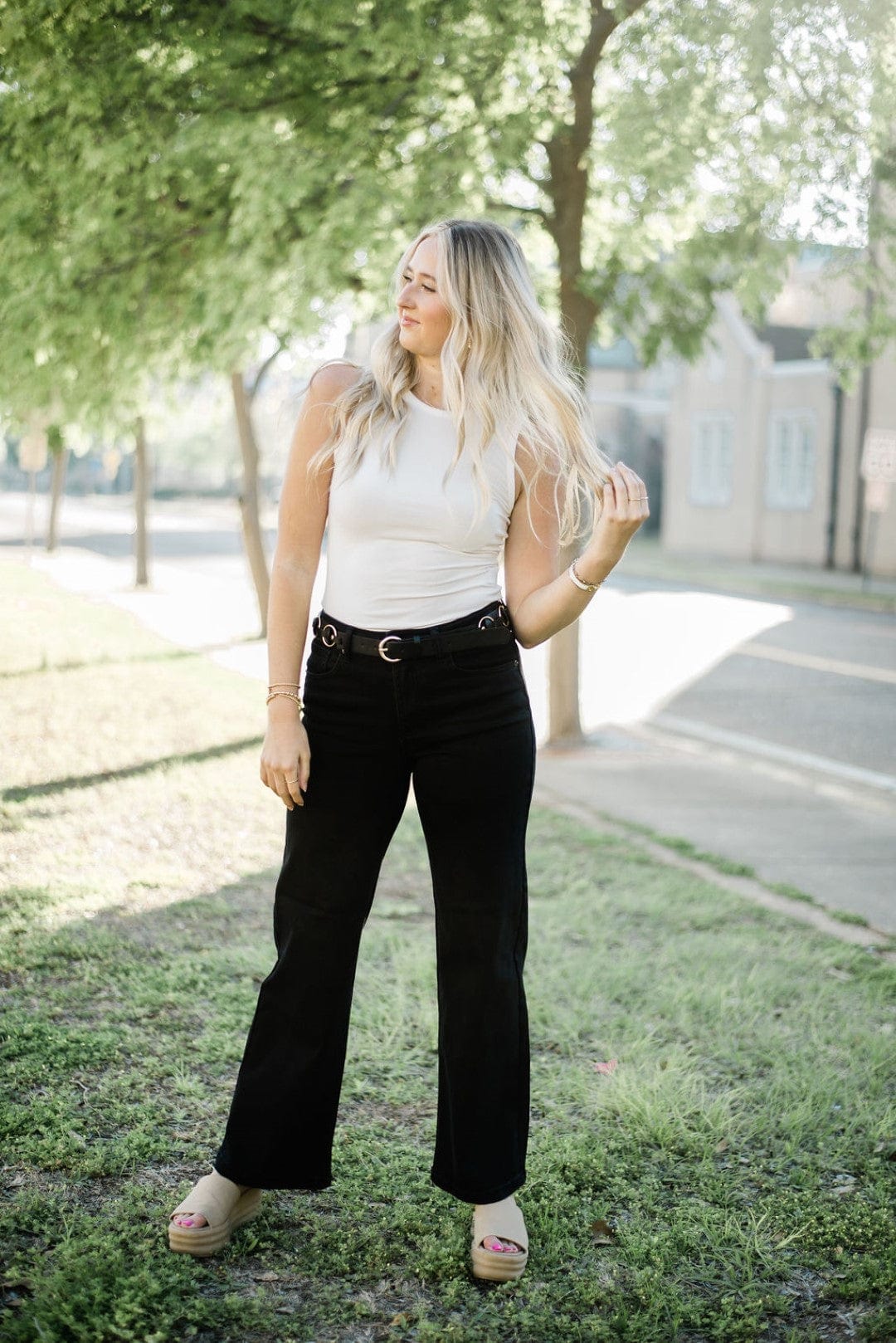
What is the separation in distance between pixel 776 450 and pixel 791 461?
559mm

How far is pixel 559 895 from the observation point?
554cm

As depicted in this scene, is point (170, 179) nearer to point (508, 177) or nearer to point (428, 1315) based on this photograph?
point (508, 177)

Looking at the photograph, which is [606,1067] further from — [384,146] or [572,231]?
[572,231]

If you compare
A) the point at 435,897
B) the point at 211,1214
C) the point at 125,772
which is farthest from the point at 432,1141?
the point at 125,772

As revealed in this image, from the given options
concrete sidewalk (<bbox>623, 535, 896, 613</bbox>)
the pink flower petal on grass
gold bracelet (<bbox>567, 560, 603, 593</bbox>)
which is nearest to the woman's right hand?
gold bracelet (<bbox>567, 560, 603, 593</bbox>)

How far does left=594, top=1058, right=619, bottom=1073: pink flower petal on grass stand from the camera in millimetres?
3762

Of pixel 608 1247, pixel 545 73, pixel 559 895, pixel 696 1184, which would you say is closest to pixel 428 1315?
pixel 608 1247

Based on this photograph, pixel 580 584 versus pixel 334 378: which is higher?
pixel 334 378

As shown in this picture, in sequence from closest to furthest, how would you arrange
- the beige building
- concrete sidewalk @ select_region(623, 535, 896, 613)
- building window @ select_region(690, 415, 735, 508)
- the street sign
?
1. concrete sidewalk @ select_region(623, 535, 896, 613)
2. the street sign
3. the beige building
4. building window @ select_region(690, 415, 735, 508)

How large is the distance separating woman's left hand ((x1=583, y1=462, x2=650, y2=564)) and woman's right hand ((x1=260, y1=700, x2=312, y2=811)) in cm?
69

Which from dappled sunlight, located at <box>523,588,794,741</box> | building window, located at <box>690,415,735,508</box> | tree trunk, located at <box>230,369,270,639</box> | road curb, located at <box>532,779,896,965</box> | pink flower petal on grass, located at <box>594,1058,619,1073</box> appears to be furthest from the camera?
building window, located at <box>690,415,735,508</box>

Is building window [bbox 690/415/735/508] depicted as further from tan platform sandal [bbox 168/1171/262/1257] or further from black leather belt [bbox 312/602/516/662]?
tan platform sandal [bbox 168/1171/262/1257]

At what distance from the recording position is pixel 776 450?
2997 centimetres

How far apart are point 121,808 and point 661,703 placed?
5.74 m
